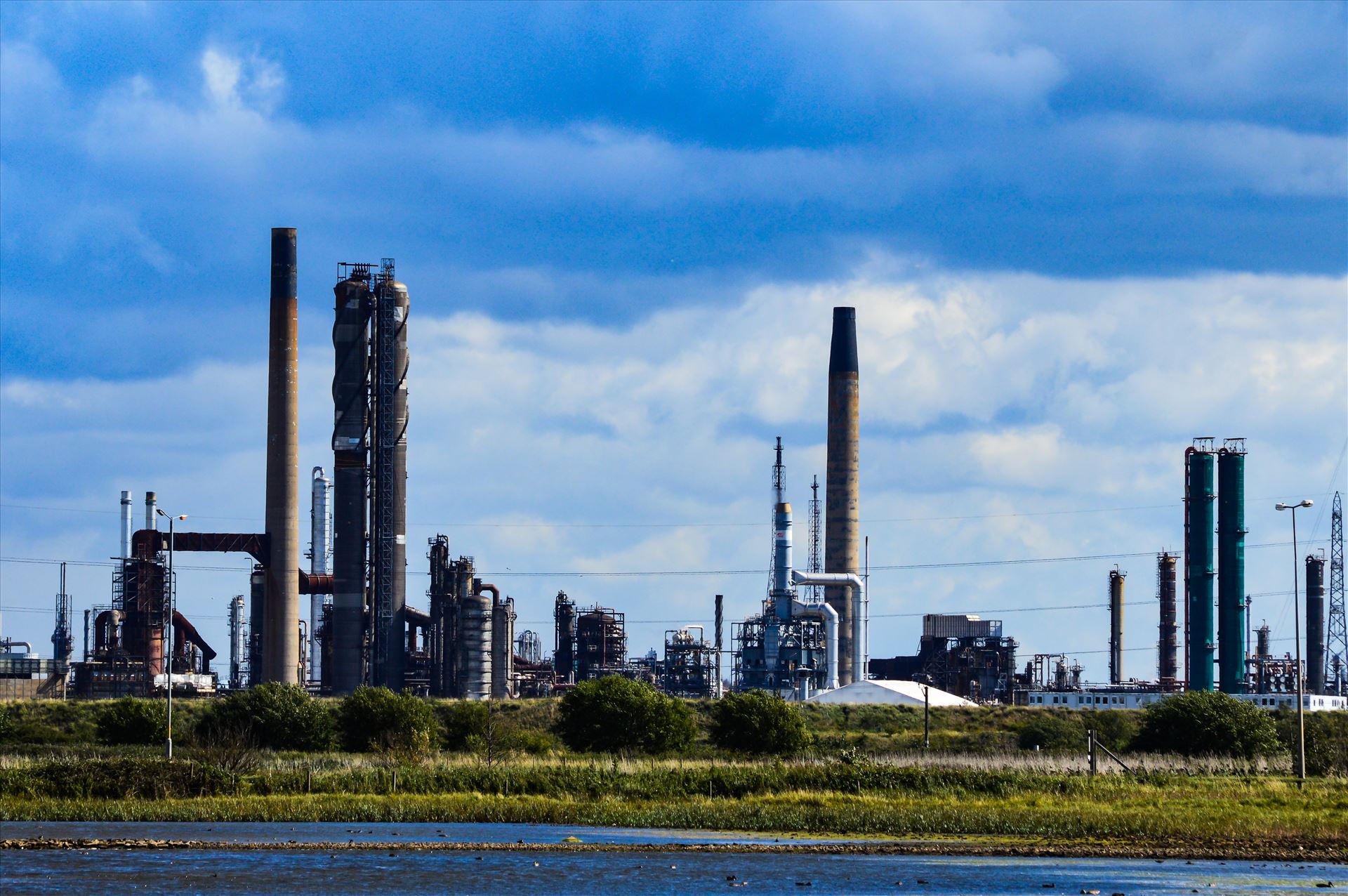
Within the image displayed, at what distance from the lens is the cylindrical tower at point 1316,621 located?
17362cm

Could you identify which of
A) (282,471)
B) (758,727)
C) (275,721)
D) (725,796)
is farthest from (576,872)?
(282,471)

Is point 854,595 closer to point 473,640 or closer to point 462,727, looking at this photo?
point 473,640

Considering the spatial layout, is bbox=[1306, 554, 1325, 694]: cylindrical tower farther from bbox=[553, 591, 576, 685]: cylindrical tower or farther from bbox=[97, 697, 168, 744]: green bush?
bbox=[97, 697, 168, 744]: green bush

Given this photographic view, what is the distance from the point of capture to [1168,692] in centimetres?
15788

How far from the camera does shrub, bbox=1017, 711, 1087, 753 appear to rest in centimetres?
9466

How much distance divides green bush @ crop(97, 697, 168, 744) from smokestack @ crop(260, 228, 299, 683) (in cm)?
4435

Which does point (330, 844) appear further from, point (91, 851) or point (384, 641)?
point (384, 641)

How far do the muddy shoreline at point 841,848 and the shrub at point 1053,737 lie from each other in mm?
39887

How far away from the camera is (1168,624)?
165 m

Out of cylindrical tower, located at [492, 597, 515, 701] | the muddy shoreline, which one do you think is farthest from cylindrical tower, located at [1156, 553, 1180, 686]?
the muddy shoreline


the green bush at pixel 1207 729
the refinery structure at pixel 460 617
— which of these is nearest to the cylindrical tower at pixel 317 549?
the refinery structure at pixel 460 617

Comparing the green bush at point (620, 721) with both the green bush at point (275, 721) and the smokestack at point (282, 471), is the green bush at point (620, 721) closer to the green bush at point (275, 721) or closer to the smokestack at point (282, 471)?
the green bush at point (275, 721)

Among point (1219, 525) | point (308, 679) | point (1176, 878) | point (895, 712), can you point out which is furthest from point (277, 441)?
point (1176, 878)

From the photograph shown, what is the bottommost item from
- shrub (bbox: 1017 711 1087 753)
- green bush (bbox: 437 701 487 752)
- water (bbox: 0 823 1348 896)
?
shrub (bbox: 1017 711 1087 753)
